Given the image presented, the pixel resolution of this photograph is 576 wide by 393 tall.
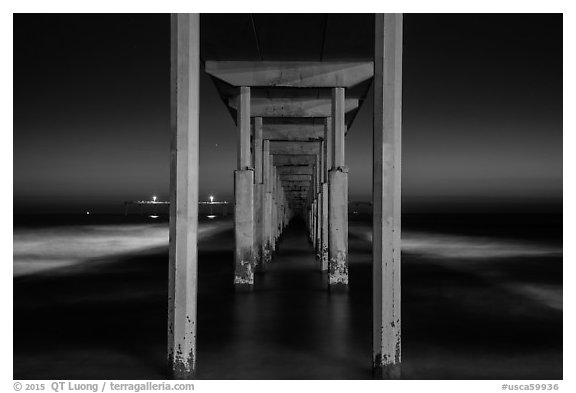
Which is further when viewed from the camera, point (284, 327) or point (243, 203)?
point (243, 203)

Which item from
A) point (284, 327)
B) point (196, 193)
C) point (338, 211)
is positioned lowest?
point (284, 327)

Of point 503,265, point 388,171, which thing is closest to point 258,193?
point 388,171

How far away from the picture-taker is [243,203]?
1176 cm

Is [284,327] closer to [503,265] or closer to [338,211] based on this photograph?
[338,211]

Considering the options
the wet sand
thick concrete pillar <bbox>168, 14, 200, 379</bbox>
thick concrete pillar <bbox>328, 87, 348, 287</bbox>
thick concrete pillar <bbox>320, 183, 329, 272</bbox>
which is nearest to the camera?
thick concrete pillar <bbox>168, 14, 200, 379</bbox>

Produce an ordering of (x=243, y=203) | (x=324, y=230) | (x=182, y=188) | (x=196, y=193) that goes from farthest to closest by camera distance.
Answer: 1. (x=324, y=230)
2. (x=243, y=203)
3. (x=196, y=193)
4. (x=182, y=188)

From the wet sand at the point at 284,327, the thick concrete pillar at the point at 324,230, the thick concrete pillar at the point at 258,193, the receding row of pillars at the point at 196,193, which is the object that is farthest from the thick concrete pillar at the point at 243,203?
the receding row of pillars at the point at 196,193

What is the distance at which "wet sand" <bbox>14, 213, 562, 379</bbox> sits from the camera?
6.30m

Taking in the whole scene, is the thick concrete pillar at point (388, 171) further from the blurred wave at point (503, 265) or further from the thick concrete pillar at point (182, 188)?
the blurred wave at point (503, 265)

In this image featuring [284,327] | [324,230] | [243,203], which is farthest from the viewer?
[324,230]

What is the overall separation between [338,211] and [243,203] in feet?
7.14

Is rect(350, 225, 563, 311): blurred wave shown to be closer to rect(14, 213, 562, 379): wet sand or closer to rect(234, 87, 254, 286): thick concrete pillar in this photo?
rect(14, 213, 562, 379): wet sand

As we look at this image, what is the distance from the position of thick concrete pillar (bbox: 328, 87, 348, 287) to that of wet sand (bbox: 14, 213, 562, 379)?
591 mm

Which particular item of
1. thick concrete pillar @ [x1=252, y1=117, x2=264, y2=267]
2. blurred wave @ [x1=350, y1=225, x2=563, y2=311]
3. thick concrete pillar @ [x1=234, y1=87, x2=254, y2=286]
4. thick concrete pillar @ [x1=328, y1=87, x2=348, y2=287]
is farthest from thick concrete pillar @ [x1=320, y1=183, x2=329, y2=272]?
blurred wave @ [x1=350, y1=225, x2=563, y2=311]
